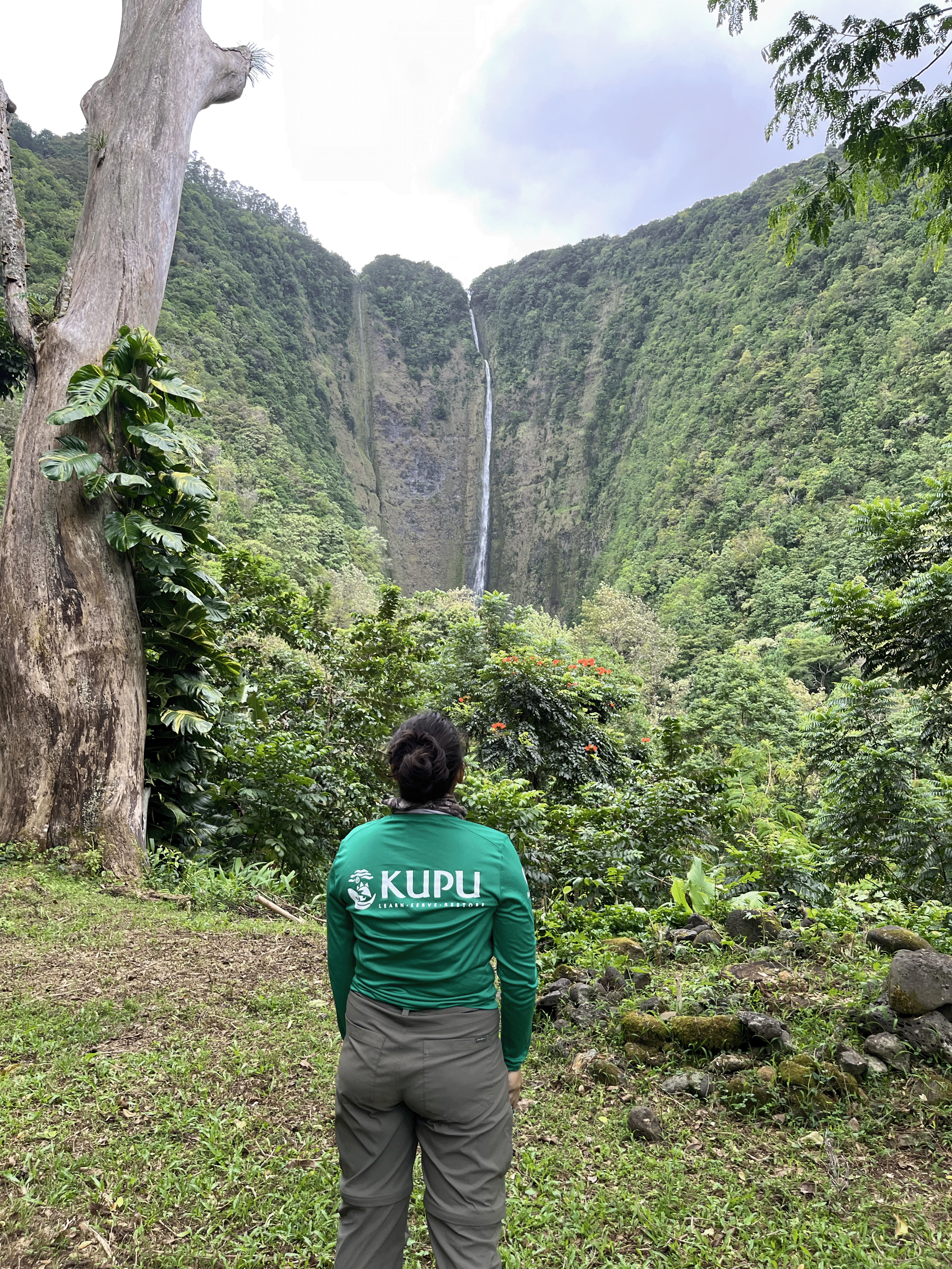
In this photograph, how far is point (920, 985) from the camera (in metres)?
2.96

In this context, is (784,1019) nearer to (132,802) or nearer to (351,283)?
(132,802)

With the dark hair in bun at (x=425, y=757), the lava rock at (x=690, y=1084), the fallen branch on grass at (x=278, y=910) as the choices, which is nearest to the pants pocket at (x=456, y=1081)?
the dark hair in bun at (x=425, y=757)

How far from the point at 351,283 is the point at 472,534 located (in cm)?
3260

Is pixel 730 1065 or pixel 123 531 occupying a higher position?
pixel 123 531

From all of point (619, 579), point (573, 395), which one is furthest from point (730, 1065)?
point (573, 395)

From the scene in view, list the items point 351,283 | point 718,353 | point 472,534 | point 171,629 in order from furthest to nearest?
point 351,283 < point 472,534 < point 718,353 < point 171,629

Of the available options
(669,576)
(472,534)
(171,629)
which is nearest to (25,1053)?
(171,629)

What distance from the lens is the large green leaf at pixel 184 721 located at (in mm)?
5684

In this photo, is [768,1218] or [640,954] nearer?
[768,1218]

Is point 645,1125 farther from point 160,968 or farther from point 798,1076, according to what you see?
point 160,968

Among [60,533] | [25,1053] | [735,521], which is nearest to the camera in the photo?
[25,1053]

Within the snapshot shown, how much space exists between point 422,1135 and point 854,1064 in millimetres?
2179

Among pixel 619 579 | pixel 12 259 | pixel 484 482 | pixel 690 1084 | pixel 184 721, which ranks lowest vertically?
pixel 690 1084

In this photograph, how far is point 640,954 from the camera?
416cm
